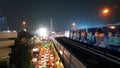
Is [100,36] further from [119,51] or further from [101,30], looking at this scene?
[119,51]

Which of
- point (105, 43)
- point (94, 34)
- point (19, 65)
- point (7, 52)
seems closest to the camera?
point (105, 43)

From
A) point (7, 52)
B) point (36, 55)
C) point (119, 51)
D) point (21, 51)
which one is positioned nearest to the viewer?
point (119, 51)

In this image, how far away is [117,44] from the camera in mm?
13664

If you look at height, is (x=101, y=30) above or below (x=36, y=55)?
above

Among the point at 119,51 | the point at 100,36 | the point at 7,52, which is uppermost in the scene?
the point at 100,36

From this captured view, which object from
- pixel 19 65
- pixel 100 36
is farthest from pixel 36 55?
pixel 100 36

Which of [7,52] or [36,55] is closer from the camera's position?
[7,52]

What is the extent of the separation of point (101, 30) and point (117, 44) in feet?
13.3

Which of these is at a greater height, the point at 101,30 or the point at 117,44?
the point at 101,30

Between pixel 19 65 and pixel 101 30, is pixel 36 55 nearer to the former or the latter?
pixel 19 65

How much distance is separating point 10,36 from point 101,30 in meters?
14.7

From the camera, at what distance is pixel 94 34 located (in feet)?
63.7

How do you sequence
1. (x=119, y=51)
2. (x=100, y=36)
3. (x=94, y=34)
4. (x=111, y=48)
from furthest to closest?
1. (x=94, y=34)
2. (x=100, y=36)
3. (x=111, y=48)
4. (x=119, y=51)

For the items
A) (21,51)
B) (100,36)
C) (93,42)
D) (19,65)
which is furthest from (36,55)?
(100,36)
